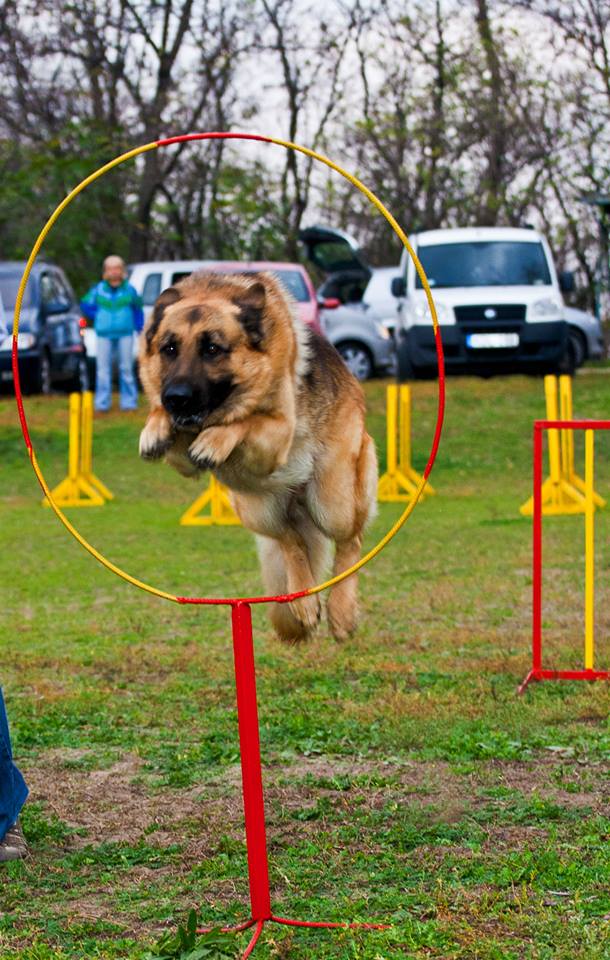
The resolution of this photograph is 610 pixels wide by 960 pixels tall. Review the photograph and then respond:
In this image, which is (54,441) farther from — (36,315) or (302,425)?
(302,425)

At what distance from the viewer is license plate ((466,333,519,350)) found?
17594 millimetres

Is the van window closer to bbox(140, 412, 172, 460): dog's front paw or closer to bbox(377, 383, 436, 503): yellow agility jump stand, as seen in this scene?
bbox(377, 383, 436, 503): yellow agility jump stand

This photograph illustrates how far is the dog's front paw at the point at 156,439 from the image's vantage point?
455 cm

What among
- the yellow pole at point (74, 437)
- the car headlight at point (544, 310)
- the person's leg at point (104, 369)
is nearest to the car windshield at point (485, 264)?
the car headlight at point (544, 310)

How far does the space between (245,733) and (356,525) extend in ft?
6.04

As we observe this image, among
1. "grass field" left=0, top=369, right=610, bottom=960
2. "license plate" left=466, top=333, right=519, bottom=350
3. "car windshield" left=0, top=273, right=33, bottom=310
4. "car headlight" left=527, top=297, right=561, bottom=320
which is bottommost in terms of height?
"grass field" left=0, top=369, right=610, bottom=960

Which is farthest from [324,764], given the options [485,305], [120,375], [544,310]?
[544,310]

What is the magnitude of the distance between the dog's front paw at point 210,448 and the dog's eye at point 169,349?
31 centimetres

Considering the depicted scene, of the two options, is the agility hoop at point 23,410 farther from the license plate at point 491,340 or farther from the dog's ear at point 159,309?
the license plate at point 491,340

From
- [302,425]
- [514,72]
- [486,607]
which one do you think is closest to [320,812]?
[302,425]

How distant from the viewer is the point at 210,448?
4.54m

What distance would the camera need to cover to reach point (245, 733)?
437 cm

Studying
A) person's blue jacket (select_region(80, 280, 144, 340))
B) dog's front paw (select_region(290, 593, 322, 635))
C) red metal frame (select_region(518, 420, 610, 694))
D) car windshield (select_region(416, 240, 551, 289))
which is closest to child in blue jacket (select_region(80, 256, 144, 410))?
person's blue jacket (select_region(80, 280, 144, 340))

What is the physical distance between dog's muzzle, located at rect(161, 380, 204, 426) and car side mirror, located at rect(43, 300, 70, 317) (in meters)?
14.6
